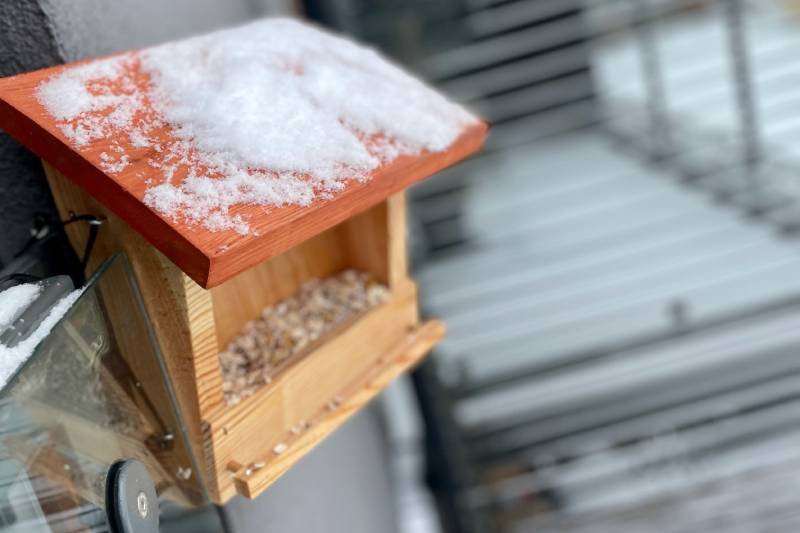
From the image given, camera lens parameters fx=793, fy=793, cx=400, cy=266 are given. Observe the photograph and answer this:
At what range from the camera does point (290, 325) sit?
102cm

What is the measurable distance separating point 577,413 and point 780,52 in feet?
4.86

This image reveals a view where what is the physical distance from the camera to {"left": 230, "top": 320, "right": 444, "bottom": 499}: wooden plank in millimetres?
889

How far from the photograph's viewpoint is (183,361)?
0.83m

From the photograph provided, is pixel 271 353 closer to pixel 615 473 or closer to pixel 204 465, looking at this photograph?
pixel 204 465

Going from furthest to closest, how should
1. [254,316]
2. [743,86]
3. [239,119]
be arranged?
1. [743,86]
2. [254,316]
3. [239,119]

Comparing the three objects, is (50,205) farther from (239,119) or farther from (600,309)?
(600,309)

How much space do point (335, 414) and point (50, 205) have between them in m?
0.42

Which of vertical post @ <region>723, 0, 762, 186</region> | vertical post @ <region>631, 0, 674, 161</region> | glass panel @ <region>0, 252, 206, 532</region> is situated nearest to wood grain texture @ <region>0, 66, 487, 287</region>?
glass panel @ <region>0, 252, 206, 532</region>

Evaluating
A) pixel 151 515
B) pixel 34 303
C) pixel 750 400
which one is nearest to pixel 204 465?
pixel 151 515

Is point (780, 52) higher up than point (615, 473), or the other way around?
point (780, 52)

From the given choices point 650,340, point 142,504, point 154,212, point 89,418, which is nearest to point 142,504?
point 142,504

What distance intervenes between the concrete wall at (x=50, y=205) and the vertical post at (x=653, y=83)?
141 centimetres

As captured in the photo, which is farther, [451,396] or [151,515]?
[451,396]

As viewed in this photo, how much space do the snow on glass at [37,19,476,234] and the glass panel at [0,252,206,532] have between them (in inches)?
5.1
